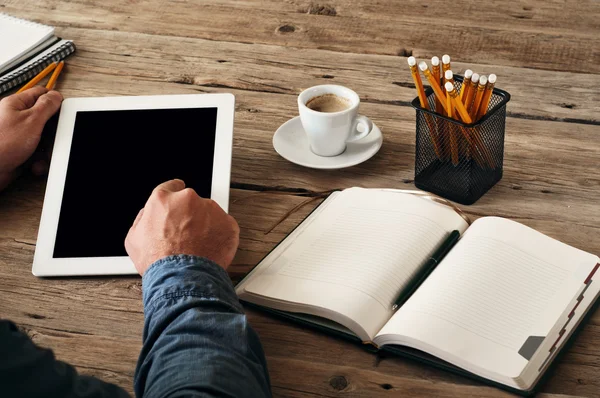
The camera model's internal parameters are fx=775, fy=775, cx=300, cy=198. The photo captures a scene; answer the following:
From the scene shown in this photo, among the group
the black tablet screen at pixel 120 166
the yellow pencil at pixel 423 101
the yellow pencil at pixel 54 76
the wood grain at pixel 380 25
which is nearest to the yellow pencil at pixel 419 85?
the yellow pencil at pixel 423 101

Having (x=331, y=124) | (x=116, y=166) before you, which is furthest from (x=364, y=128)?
(x=116, y=166)

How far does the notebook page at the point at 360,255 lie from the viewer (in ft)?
3.52

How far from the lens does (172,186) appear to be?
1.25m

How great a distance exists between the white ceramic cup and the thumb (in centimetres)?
46

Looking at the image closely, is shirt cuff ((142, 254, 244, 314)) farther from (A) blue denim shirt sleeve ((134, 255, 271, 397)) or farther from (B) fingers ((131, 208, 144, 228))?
(B) fingers ((131, 208, 144, 228))

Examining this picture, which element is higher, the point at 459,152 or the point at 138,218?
the point at 459,152

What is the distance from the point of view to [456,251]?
1.14m

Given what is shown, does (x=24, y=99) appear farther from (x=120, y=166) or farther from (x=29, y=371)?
(x=29, y=371)

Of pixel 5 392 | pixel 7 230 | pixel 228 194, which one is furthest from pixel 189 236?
pixel 5 392

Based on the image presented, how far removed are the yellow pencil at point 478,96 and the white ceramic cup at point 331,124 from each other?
22cm

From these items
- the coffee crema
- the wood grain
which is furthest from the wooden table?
the coffee crema

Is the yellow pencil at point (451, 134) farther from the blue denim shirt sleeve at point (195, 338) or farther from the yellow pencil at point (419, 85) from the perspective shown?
the blue denim shirt sleeve at point (195, 338)

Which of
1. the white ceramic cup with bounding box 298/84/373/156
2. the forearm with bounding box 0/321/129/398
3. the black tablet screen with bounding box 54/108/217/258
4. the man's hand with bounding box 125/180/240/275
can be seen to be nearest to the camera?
the forearm with bounding box 0/321/129/398

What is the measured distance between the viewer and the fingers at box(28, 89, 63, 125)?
1.44 meters
